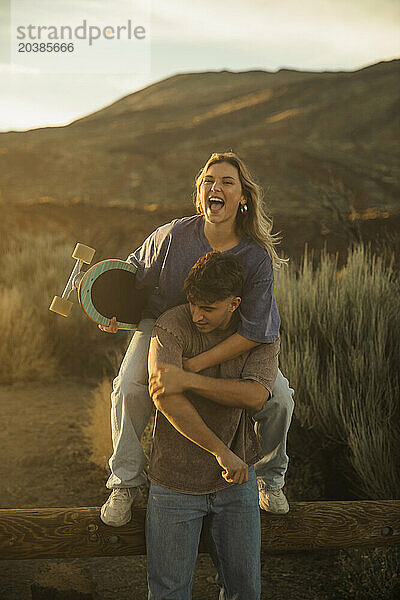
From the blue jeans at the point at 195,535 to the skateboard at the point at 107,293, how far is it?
2.41 ft

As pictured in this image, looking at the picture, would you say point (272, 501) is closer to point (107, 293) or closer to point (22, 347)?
point (107, 293)

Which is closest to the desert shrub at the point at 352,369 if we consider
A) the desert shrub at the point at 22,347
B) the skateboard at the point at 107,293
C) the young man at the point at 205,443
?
the young man at the point at 205,443

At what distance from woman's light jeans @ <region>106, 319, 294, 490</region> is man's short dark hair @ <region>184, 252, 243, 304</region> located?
45cm

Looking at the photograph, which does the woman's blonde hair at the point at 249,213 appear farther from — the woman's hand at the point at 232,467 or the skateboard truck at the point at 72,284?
the woman's hand at the point at 232,467

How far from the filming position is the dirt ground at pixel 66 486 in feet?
14.9

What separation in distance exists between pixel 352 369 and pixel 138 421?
8.92 feet

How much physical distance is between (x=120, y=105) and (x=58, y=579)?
106 feet

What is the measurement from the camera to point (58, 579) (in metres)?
→ 3.71

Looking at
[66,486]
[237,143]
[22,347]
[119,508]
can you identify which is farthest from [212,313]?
[237,143]

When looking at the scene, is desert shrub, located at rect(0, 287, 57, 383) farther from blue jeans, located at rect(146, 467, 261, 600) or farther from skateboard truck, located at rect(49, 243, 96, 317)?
blue jeans, located at rect(146, 467, 261, 600)

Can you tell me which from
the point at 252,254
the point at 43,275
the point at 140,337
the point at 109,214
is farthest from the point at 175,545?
the point at 109,214

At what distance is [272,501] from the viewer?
10.2 ft

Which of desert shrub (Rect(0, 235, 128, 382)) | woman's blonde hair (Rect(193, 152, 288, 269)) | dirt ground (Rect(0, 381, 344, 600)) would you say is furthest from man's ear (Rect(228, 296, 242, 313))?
desert shrub (Rect(0, 235, 128, 382))

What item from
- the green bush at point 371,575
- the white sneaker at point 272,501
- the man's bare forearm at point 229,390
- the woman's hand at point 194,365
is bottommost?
the green bush at point 371,575
